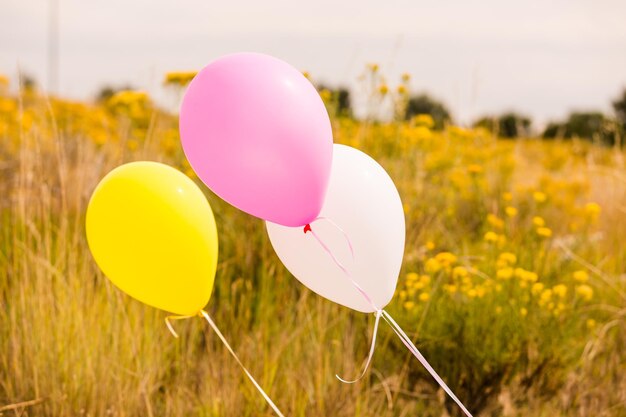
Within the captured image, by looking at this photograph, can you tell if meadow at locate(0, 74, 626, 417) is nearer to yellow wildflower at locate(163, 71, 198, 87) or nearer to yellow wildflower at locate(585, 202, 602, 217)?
yellow wildflower at locate(585, 202, 602, 217)

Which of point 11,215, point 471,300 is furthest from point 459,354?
point 11,215

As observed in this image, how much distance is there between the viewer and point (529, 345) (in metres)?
3.05

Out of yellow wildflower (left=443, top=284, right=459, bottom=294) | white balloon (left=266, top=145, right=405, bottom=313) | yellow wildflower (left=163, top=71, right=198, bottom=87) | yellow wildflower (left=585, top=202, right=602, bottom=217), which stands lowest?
yellow wildflower (left=443, top=284, right=459, bottom=294)

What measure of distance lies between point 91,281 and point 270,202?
1525 mm

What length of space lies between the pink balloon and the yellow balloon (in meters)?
0.12

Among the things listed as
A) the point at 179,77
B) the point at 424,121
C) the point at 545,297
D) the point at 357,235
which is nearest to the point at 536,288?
the point at 545,297

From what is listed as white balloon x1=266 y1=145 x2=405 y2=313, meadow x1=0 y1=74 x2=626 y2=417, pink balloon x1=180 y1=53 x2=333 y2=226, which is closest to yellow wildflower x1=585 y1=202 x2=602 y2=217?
meadow x1=0 y1=74 x2=626 y2=417

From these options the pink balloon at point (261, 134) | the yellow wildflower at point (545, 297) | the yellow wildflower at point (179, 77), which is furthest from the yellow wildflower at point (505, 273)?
the yellow wildflower at point (179, 77)

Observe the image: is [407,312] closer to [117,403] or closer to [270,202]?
[117,403]

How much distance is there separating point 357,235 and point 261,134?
1.31 feet

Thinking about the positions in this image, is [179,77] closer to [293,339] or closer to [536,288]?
[293,339]

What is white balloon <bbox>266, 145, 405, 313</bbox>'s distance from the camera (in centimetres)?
208

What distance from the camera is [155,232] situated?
2.01m

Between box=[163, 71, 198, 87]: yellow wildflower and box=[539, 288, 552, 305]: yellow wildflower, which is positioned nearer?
box=[539, 288, 552, 305]: yellow wildflower
